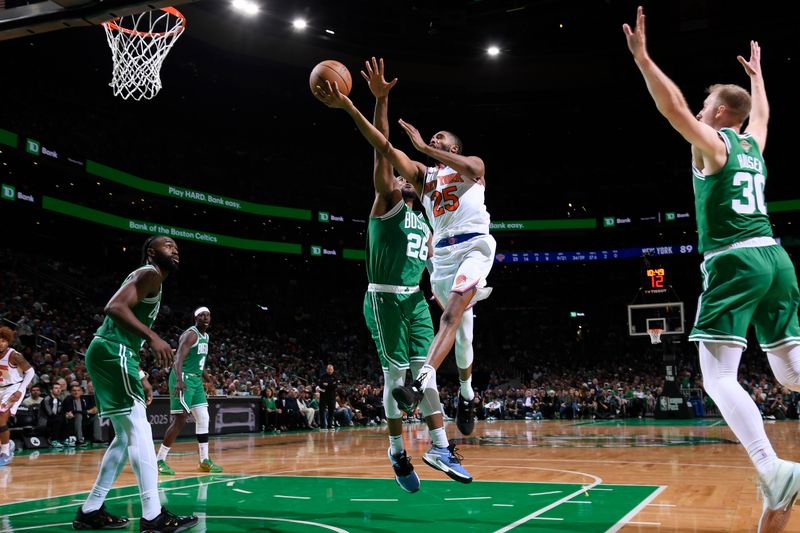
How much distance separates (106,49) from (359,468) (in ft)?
72.5

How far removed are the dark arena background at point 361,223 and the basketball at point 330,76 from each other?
425 cm

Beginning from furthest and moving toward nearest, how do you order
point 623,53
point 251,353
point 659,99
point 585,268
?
point 585,268, point 623,53, point 251,353, point 659,99

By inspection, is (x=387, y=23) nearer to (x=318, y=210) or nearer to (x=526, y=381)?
(x=318, y=210)

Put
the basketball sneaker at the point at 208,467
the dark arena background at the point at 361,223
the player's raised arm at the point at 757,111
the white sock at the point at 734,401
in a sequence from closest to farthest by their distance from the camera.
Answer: the white sock at the point at 734,401
the player's raised arm at the point at 757,111
the basketball sneaker at the point at 208,467
the dark arena background at the point at 361,223

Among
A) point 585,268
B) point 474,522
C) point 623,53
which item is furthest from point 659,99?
point 585,268

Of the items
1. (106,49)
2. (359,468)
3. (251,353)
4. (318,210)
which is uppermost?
(106,49)

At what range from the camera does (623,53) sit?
29.4 meters

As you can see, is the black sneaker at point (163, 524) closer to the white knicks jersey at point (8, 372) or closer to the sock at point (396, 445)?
the sock at point (396, 445)

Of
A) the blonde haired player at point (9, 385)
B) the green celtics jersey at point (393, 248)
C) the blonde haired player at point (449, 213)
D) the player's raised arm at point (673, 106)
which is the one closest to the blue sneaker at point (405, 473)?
the blonde haired player at point (449, 213)

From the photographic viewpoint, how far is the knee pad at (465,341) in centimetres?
627

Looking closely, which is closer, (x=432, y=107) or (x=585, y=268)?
(x=432, y=107)

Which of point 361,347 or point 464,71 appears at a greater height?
point 464,71

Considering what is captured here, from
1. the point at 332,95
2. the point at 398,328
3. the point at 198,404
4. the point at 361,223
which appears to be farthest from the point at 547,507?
the point at 361,223

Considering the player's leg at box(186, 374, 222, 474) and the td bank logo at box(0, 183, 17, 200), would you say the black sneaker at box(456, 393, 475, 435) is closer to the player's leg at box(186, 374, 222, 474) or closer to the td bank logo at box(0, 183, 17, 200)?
the player's leg at box(186, 374, 222, 474)
